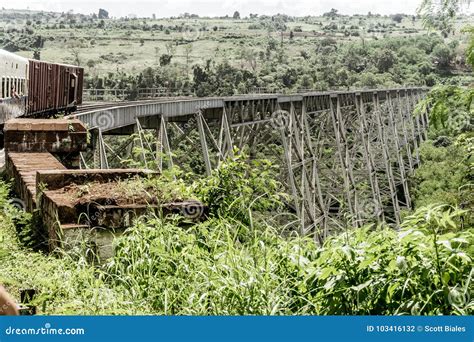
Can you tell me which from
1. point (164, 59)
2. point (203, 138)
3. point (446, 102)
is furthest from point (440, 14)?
point (164, 59)

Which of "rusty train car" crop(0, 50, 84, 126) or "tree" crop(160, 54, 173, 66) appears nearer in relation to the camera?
"rusty train car" crop(0, 50, 84, 126)

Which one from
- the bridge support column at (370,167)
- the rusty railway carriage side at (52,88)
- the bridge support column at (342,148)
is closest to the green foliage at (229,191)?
the rusty railway carriage side at (52,88)

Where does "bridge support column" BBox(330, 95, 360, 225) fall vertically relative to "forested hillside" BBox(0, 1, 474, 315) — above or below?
below

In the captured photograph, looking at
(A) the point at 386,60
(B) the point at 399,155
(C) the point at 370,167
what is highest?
(A) the point at 386,60

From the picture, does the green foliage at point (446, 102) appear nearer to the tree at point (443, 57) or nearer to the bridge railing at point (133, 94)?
the bridge railing at point (133, 94)

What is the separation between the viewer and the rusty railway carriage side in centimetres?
1588

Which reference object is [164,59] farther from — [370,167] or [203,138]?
[203,138]

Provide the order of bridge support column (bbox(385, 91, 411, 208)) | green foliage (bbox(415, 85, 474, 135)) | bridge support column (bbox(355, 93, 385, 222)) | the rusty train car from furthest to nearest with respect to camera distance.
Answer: bridge support column (bbox(385, 91, 411, 208)) < bridge support column (bbox(355, 93, 385, 222)) < the rusty train car < green foliage (bbox(415, 85, 474, 135))

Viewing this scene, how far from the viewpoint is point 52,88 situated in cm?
1852

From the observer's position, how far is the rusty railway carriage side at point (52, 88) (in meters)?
15.9

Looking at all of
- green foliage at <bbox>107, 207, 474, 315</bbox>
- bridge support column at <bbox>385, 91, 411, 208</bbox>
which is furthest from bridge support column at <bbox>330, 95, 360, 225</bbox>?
green foliage at <bbox>107, 207, 474, 315</bbox>

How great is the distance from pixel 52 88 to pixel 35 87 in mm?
2488

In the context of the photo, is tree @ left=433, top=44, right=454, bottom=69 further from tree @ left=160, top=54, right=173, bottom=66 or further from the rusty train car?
the rusty train car

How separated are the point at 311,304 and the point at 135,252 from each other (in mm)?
1275
